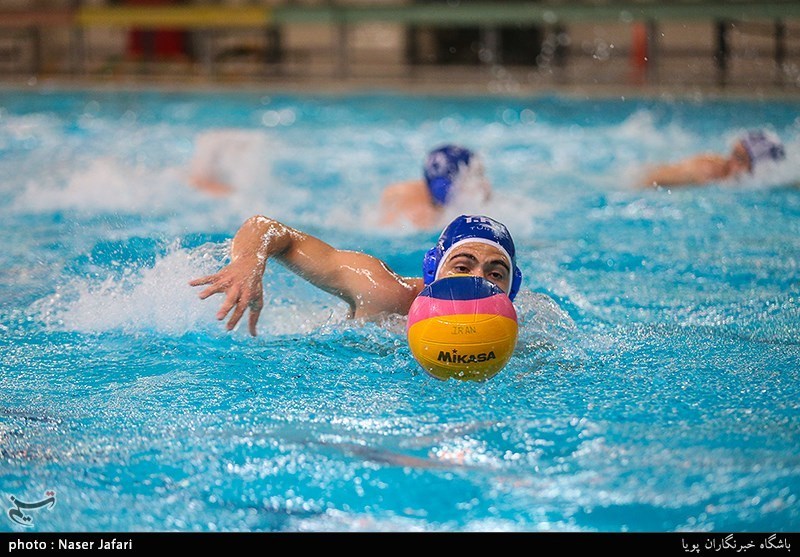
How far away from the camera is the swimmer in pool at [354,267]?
3357 millimetres

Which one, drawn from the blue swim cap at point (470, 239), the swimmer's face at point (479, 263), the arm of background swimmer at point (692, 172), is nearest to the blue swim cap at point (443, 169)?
the arm of background swimmer at point (692, 172)

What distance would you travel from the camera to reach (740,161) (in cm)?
707

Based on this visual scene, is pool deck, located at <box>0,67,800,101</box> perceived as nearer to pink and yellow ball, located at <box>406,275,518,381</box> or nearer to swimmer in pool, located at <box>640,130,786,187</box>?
swimmer in pool, located at <box>640,130,786,187</box>

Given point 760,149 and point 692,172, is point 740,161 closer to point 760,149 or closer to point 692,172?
point 760,149

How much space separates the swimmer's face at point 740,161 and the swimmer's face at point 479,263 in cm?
407

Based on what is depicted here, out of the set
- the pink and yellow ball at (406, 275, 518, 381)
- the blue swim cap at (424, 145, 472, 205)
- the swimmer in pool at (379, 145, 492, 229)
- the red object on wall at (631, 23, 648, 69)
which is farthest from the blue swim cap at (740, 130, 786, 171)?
the red object on wall at (631, 23, 648, 69)

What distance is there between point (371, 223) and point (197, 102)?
19.6 ft

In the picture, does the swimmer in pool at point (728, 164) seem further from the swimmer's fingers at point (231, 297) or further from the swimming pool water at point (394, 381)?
the swimmer's fingers at point (231, 297)

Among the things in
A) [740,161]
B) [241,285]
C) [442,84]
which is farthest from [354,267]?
[442,84]

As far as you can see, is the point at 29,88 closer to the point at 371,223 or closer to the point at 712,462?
the point at 371,223

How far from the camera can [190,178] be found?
24.0ft

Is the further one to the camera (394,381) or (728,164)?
(728,164)

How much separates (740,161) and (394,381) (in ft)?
14.6

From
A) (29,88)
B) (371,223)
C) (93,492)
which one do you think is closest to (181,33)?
(29,88)
